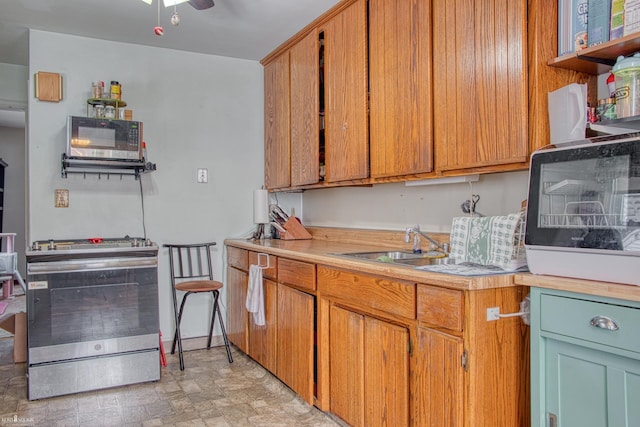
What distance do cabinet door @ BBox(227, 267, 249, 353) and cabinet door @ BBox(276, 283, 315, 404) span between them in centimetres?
58

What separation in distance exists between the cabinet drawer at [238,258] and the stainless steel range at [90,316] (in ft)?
1.99

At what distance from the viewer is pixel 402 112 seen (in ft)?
7.45

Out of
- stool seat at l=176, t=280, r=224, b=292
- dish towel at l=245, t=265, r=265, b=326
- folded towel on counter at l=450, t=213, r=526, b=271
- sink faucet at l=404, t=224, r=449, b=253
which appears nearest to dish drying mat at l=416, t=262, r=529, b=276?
folded towel on counter at l=450, t=213, r=526, b=271

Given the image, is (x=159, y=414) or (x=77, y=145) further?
(x=77, y=145)

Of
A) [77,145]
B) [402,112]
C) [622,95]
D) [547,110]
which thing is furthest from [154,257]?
[622,95]

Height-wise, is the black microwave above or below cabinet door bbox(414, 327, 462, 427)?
above

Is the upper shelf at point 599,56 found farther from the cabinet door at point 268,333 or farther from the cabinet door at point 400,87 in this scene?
the cabinet door at point 268,333

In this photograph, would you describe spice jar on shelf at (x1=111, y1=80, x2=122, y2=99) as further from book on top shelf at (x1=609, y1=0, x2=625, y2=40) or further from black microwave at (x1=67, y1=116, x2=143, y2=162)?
book on top shelf at (x1=609, y1=0, x2=625, y2=40)

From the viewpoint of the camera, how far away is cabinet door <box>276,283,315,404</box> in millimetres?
2424

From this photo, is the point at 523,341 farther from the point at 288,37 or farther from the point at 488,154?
the point at 288,37

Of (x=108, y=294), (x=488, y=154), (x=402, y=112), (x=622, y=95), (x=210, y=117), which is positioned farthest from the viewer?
(x=210, y=117)

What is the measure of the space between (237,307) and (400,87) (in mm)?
2018

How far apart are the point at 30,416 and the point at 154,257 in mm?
1054

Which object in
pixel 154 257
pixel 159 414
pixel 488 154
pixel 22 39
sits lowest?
pixel 159 414
